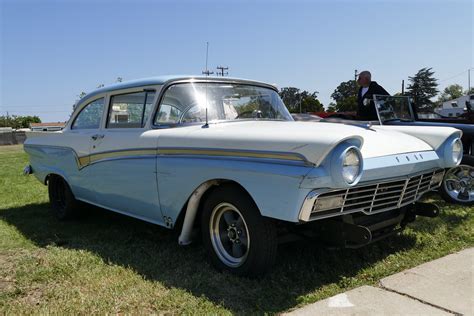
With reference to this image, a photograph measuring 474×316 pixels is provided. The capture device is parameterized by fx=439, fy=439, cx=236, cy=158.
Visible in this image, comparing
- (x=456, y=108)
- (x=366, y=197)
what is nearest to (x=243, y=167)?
(x=366, y=197)

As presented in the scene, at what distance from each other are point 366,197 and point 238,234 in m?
1.00

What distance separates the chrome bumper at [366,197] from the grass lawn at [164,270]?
1.84 feet

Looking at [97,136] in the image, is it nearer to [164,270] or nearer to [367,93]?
[164,270]

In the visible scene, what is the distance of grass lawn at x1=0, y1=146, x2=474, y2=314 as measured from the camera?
9.92 feet

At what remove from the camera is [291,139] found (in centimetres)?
294

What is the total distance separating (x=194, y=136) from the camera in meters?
3.61

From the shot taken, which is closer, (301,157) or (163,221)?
(301,157)

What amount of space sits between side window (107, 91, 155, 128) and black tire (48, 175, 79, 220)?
4.27 feet

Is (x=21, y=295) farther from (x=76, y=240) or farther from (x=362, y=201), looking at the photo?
(x=362, y=201)

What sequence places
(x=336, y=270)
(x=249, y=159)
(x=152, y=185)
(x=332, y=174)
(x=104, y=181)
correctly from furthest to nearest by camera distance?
(x=104, y=181)
(x=152, y=185)
(x=336, y=270)
(x=249, y=159)
(x=332, y=174)

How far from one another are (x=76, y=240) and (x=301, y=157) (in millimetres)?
2920

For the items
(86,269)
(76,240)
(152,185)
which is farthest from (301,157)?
(76,240)

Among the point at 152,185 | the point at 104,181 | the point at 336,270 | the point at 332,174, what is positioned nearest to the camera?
the point at 332,174

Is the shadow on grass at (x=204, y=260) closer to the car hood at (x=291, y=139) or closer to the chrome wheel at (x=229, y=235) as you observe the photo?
the chrome wheel at (x=229, y=235)
